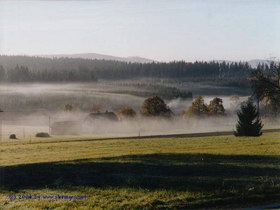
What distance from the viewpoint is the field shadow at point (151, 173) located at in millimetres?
9883

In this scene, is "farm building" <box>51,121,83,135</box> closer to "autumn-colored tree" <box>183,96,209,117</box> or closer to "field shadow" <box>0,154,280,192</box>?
"field shadow" <box>0,154,280,192</box>

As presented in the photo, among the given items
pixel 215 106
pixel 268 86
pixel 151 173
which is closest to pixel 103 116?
pixel 151 173

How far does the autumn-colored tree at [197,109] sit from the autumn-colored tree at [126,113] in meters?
1.63

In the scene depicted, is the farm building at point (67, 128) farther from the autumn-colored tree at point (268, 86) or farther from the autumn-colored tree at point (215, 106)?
the autumn-colored tree at point (268, 86)

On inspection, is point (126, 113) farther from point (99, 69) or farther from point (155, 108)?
point (99, 69)

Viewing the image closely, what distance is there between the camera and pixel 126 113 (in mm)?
11844

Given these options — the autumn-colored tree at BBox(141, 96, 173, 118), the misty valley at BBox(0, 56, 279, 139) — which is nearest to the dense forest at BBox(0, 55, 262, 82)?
the misty valley at BBox(0, 56, 279, 139)

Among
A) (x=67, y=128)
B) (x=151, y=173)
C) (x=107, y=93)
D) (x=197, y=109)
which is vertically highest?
(x=107, y=93)

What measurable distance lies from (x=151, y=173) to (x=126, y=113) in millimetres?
2029

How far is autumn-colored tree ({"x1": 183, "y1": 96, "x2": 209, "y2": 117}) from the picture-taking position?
40.9ft

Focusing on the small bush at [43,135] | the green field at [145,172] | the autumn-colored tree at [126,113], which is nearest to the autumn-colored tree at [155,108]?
the autumn-colored tree at [126,113]

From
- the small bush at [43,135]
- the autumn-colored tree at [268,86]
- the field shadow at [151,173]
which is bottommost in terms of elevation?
the field shadow at [151,173]

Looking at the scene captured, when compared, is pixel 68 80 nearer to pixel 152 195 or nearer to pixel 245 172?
pixel 152 195

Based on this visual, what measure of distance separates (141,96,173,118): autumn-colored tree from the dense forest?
37.6 inches
